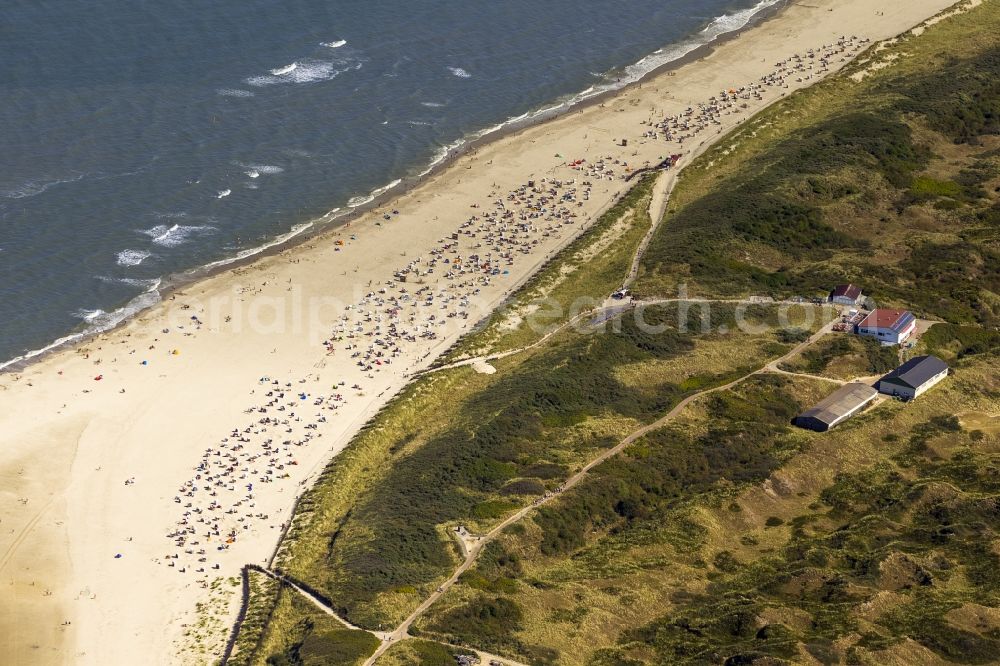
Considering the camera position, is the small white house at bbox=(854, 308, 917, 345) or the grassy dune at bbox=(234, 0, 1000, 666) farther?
the small white house at bbox=(854, 308, 917, 345)

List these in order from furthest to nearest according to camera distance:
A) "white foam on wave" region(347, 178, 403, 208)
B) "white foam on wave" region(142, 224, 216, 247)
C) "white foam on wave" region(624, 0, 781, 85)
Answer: "white foam on wave" region(624, 0, 781, 85) < "white foam on wave" region(347, 178, 403, 208) < "white foam on wave" region(142, 224, 216, 247)

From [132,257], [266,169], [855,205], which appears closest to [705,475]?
[855,205]

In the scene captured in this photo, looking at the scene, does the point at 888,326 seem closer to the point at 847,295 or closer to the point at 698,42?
the point at 847,295

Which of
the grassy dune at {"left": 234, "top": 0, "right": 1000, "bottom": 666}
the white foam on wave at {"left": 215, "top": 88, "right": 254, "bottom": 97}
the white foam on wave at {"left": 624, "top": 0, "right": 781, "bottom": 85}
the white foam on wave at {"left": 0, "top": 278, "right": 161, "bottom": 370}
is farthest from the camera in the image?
the white foam on wave at {"left": 624, "top": 0, "right": 781, "bottom": 85}

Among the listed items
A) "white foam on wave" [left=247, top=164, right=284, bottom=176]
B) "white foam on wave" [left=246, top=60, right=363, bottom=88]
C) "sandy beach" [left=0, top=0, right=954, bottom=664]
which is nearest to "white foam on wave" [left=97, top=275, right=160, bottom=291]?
"sandy beach" [left=0, top=0, right=954, bottom=664]

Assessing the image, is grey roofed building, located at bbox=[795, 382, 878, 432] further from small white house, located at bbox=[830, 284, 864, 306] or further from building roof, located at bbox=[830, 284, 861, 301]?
building roof, located at bbox=[830, 284, 861, 301]

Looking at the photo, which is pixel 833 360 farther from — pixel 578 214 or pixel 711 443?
pixel 578 214
